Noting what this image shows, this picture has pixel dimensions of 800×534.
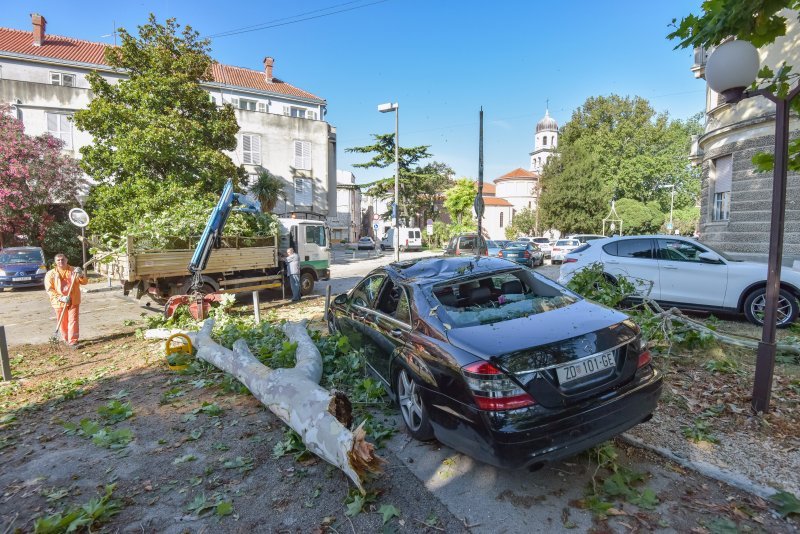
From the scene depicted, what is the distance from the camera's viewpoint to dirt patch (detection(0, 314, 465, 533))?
282 cm

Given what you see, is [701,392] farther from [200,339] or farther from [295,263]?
[295,263]

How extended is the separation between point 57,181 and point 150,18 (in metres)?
9.13

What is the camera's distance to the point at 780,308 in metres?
6.94

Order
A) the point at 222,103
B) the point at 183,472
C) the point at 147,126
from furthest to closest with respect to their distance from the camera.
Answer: the point at 222,103
the point at 147,126
the point at 183,472

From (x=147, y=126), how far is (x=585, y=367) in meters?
20.3

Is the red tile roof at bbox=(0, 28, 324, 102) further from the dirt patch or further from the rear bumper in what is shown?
the rear bumper

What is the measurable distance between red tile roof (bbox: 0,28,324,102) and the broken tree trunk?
106ft

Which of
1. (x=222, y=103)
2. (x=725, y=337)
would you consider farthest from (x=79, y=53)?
(x=725, y=337)

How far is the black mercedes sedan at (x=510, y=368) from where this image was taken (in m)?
2.72

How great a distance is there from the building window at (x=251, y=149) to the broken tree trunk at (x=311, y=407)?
2888 centimetres

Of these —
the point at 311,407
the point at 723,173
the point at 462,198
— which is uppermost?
the point at 462,198

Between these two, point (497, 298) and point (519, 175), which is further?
point (519, 175)

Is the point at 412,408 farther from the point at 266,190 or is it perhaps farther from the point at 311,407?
the point at 266,190

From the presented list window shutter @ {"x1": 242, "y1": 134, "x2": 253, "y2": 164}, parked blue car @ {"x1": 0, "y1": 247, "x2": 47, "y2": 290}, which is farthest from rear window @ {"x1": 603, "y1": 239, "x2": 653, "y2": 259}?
window shutter @ {"x1": 242, "y1": 134, "x2": 253, "y2": 164}
